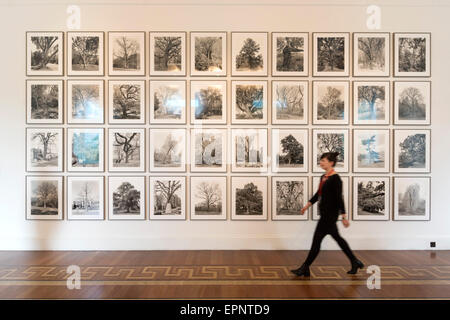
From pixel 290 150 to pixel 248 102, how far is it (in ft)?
4.54

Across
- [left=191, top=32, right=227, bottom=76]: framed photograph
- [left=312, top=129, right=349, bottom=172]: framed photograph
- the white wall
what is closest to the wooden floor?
the white wall

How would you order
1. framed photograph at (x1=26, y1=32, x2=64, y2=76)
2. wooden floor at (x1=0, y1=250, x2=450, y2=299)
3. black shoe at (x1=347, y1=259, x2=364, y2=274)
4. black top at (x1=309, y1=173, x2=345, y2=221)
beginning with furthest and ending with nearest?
framed photograph at (x1=26, y1=32, x2=64, y2=76) → black shoe at (x1=347, y1=259, x2=364, y2=274) → black top at (x1=309, y1=173, x2=345, y2=221) → wooden floor at (x1=0, y1=250, x2=450, y2=299)

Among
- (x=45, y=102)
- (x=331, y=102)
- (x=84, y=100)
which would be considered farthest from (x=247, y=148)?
(x=45, y=102)

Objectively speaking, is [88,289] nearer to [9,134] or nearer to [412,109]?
[9,134]

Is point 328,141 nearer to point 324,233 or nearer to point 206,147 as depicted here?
point 324,233

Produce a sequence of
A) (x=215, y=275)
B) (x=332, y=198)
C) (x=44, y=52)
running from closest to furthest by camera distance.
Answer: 1. (x=332, y=198)
2. (x=215, y=275)
3. (x=44, y=52)

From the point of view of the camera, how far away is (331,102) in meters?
6.61

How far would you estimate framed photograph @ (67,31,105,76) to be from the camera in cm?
655

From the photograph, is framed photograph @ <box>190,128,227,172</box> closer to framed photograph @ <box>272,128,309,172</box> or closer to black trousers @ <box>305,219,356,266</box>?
framed photograph @ <box>272,128,309,172</box>

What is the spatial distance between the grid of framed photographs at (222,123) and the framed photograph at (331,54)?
0.07 feet

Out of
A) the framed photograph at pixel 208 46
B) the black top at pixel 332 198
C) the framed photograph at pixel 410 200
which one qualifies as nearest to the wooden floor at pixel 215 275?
the framed photograph at pixel 410 200

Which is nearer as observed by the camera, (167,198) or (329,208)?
(329,208)

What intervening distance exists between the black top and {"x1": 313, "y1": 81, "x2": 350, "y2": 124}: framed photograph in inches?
81.8

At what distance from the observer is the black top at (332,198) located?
4871 millimetres
